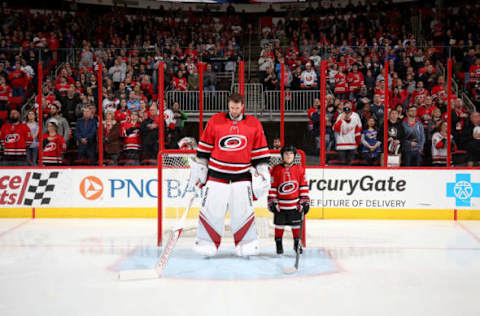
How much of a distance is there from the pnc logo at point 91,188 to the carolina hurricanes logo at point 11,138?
1.23 m

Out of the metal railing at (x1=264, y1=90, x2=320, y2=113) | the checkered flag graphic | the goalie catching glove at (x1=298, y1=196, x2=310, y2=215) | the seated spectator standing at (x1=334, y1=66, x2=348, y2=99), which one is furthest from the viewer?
the metal railing at (x1=264, y1=90, x2=320, y2=113)

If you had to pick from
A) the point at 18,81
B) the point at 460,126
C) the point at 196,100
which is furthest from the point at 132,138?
the point at 460,126

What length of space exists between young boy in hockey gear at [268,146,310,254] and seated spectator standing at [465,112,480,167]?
3703 mm

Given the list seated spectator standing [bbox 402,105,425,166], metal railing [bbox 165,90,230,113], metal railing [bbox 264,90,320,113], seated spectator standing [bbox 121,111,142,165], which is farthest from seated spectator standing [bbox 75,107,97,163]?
seated spectator standing [bbox 402,105,425,166]

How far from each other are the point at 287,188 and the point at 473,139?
3908 mm

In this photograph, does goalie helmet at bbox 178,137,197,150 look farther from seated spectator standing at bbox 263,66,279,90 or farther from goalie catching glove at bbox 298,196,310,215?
seated spectator standing at bbox 263,66,279,90

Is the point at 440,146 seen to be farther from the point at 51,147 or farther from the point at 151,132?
the point at 51,147

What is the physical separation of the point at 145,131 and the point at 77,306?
435 cm

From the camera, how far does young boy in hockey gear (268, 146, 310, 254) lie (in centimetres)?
519

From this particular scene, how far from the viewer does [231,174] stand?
492 cm

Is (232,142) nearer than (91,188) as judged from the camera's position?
Yes

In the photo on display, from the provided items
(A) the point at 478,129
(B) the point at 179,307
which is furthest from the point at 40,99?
(A) the point at 478,129

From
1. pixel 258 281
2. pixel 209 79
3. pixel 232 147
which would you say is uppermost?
pixel 209 79

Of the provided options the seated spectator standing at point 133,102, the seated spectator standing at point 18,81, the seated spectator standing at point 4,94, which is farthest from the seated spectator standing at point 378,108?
the seated spectator standing at point 4,94
